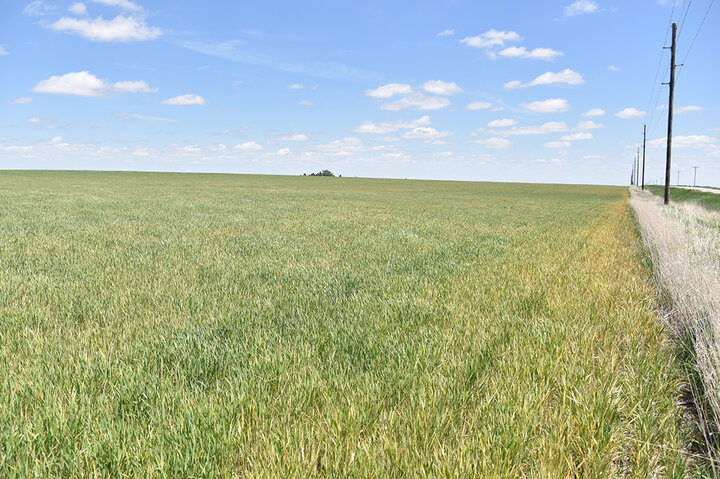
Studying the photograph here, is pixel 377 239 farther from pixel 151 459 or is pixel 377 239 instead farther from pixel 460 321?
pixel 151 459

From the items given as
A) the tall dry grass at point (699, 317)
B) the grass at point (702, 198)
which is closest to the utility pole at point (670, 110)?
the grass at point (702, 198)

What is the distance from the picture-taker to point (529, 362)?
3.70 metres

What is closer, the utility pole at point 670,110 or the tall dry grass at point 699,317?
the tall dry grass at point 699,317

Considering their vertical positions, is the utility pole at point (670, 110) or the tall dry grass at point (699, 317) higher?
the utility pole at point (670, 110)

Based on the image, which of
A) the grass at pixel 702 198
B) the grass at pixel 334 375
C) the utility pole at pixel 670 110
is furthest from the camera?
the grass at pixel 702 198

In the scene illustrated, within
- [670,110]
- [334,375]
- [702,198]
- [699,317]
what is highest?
[670,110]

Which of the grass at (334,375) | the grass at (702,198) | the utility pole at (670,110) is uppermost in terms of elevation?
the utility pole at (670,110)

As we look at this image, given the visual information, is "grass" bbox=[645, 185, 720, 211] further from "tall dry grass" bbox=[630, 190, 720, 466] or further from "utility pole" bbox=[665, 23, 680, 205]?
"tall dry grass" bbox=[630, 190, 720, 466]

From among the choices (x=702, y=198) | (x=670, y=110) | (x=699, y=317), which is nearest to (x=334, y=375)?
(x=699, y=317)

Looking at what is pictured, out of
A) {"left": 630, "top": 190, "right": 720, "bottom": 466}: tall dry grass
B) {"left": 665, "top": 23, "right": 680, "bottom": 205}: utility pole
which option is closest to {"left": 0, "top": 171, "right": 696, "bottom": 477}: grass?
{"left": 630, "top": 190, "right": 720, "bottom": 466}: tall dry grass

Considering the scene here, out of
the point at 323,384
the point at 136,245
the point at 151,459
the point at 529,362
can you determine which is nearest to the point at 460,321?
the point at 529,362

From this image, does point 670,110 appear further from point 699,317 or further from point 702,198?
point 699,317

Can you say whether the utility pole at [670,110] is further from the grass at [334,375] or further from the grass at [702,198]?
the grass at [334,375]

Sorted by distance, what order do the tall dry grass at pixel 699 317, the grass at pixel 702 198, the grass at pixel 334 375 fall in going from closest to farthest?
the grass at pixel 334 375, the tall dry grass at pixel 699 317, the grass at pixel 702 198
